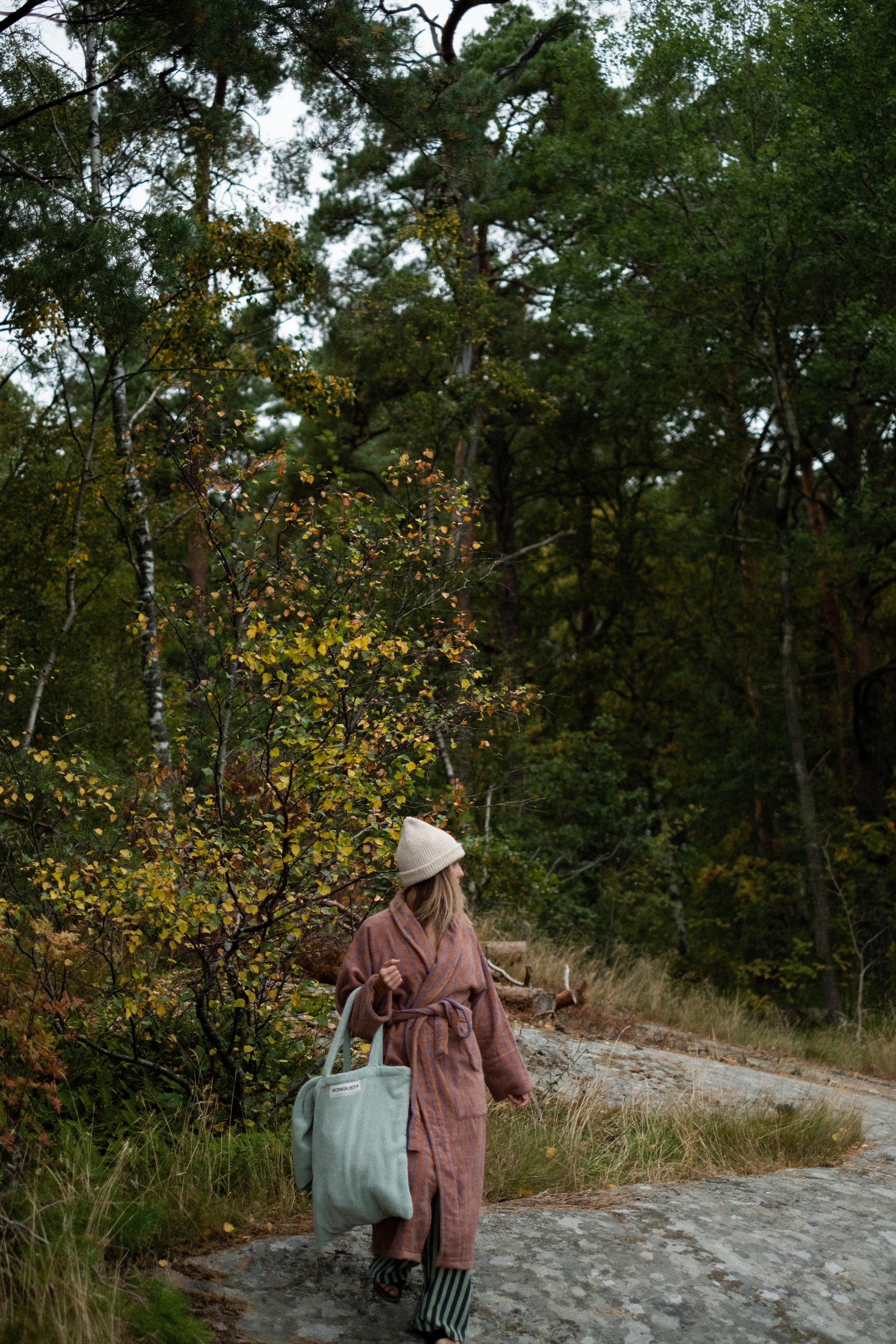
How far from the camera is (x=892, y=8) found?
1366 centimetres

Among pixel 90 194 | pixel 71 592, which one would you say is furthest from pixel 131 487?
pixel 90 194

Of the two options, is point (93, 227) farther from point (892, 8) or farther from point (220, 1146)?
point (892, 8)

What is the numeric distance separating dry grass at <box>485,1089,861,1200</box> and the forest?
106 cm

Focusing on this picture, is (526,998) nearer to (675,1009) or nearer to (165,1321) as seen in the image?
(675,1009)

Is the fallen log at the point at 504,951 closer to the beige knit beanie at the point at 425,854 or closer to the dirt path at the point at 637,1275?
the dirt path at the point at 637,1275

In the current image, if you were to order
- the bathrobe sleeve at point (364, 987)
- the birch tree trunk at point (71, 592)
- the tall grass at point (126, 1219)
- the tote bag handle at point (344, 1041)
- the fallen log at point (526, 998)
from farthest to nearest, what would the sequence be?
the birch tree trunk at point (71, 592) < the fallen log at point (526, 998) < the bathrobe sleeve at point (364, 987) < the tote bag handle at point (344, 1041) < the tall grass at point (126, 1219)

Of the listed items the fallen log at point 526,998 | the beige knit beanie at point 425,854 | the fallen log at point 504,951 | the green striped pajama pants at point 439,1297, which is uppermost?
the beige knit beanie at point 425,854

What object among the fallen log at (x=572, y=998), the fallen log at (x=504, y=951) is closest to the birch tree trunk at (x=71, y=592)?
the fallen log at (x=504, y=951)

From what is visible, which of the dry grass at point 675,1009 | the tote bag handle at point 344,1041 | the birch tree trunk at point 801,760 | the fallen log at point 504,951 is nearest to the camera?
the tote bag handle at point 344,1041

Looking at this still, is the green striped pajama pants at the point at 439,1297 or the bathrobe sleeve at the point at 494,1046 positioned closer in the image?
the green striped pajama pants at the point at 439,1297

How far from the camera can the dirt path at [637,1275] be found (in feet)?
12.4

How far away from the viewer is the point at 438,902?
388cm

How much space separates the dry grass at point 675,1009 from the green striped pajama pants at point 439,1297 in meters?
6.07

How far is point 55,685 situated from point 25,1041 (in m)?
12.0
